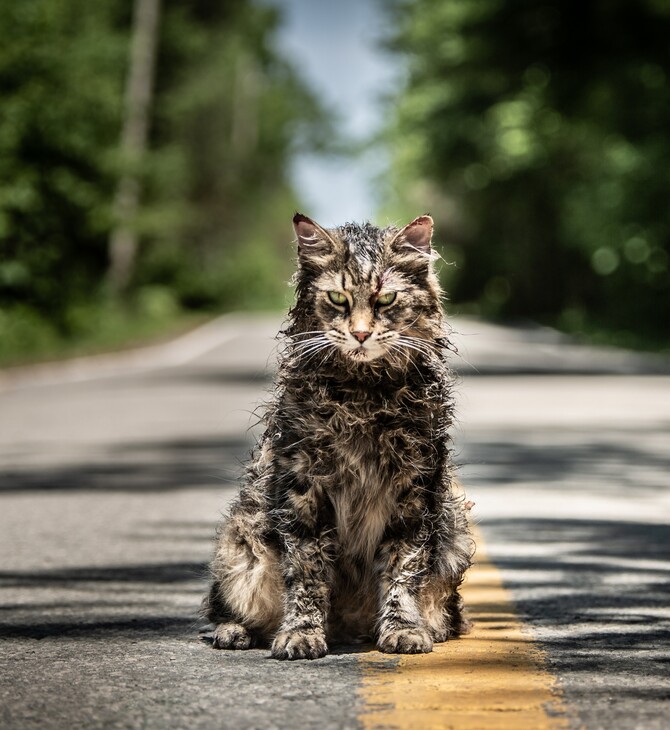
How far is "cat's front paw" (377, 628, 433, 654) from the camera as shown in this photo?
5.35m

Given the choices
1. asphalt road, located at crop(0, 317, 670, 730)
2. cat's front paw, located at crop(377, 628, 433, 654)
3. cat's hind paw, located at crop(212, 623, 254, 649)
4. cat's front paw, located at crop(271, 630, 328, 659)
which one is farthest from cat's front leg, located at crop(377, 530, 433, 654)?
cat's hind paw, located at crop(212, 623, 254, 649)

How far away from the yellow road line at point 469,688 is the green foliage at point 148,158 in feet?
81.0

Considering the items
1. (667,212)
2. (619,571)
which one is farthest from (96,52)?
(619,571)

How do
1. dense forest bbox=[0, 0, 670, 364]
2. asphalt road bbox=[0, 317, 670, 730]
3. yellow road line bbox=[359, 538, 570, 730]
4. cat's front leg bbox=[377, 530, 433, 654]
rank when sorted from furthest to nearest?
dense forest bbox=[0, 0, 670, 364]
cat's front leg bbox=[377, 530, 433, 654]
asphalt road bbox=[0, 317, 670, 730]
yellow road line bbox=[359, 538, 570, 730]

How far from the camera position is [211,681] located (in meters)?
5.06

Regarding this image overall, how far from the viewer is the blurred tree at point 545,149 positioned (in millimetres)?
28375

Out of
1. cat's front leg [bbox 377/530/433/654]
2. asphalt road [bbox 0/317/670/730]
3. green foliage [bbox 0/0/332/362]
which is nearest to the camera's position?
asphalt road [bbox 0/317/670/730]

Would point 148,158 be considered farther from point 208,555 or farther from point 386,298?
point 386,298

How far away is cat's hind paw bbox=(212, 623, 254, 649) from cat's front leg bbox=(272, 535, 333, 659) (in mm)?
230

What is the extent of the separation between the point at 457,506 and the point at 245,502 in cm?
76

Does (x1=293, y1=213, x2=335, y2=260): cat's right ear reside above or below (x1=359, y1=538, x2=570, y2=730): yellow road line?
above

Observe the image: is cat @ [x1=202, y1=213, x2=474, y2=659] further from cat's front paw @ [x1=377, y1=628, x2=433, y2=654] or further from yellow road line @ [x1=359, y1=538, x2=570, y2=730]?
yellow road line @ [x1=359, y1=538, x2=570, y2=730]

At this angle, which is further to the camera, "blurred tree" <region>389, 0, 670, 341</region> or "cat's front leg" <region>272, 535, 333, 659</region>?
"blurred tree" <region>389, 0, 670, 341</region>

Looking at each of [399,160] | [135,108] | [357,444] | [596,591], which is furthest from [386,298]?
[399,160]
